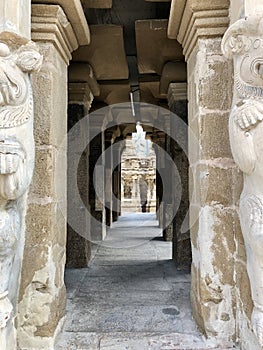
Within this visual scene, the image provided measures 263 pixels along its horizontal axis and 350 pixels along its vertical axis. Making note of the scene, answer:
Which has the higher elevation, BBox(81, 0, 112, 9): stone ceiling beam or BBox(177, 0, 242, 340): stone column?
BBox(81, 0, 112, 9): stone ceiling beam

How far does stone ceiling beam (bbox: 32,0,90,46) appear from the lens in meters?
1.68

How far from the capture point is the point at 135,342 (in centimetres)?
161

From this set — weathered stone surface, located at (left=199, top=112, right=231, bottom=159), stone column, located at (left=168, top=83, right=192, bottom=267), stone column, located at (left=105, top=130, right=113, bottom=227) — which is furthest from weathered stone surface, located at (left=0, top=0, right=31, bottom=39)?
stone column, located at (left=105, top=130, right=113, bottom=227)

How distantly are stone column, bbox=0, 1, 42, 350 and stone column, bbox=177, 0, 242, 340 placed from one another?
824 millimetres

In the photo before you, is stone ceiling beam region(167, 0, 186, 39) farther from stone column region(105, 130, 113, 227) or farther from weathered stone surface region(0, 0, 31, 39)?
stone column region(105, 130, 113, 227)

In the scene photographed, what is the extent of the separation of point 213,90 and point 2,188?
3.63ft

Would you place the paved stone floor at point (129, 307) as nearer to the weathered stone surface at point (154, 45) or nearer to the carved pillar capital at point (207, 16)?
the carved pillar capital at point (207, 16)

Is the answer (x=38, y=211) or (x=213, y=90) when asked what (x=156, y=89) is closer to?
(x=213, y=90)

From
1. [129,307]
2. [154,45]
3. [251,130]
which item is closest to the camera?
[251,130]

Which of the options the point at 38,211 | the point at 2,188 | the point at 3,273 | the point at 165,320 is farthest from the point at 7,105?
the point at 165,320

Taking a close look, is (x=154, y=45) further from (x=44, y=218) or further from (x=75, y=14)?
(x=44, y=218)

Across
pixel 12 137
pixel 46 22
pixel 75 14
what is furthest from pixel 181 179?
pixel 12 137

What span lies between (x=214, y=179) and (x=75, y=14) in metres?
1.13

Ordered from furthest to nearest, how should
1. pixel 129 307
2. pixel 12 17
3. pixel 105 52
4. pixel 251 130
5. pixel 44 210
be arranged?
pixel 105 52
pixel 129 307
pixel 44 210
pixel 12 17
pixel 251 130
